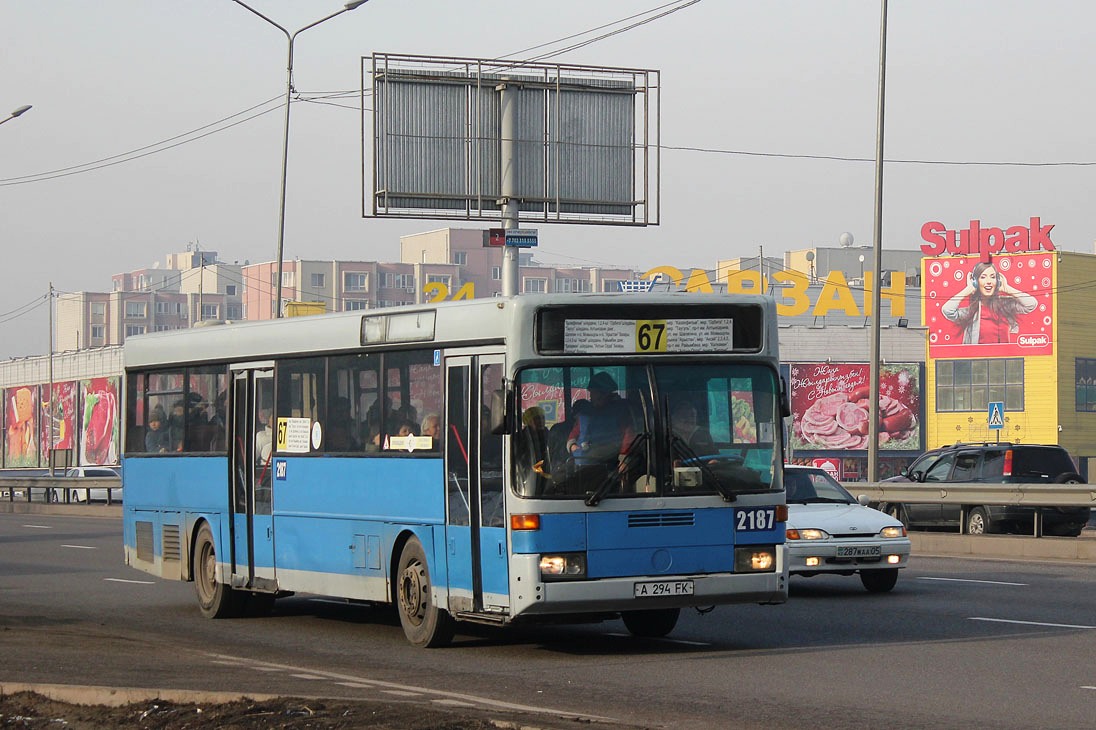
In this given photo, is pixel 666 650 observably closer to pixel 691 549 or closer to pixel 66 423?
pixel 691 549

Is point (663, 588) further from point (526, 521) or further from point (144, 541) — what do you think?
point (144, 541)

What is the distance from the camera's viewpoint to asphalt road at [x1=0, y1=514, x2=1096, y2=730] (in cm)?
1031

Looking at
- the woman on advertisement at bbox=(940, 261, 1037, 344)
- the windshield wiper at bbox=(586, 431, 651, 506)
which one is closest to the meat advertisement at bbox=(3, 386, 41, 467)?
the woman on advertisement at bbox=(940, 261, 1037, 344)

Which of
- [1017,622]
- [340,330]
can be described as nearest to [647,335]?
[340,330]

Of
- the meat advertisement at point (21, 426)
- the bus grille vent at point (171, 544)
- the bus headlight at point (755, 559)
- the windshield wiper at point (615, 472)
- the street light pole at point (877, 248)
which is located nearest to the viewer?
the windshield wiper at point (615, 472)

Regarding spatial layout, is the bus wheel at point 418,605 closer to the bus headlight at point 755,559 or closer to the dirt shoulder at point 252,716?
the bus headlight at point 755,559

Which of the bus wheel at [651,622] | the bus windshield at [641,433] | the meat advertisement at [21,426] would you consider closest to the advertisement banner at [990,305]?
the meat advertisement at [21,426]

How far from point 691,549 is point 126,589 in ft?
34.1

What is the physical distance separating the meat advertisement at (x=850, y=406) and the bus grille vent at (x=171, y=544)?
6080 cm

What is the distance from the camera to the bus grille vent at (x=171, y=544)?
18.1m

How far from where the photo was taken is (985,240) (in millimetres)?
→ 81938

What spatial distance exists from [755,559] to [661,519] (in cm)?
87

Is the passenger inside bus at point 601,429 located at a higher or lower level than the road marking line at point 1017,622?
higher

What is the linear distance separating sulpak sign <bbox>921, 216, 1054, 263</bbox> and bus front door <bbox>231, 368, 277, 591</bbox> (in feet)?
223
